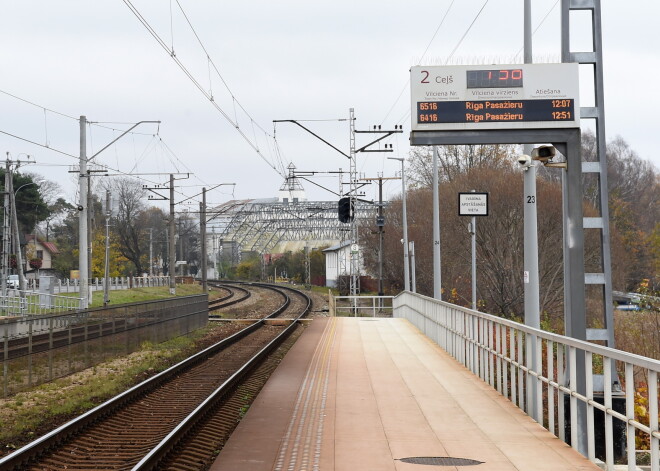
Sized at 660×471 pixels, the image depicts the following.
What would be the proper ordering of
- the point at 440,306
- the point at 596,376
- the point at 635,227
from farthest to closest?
the point at 635,227 → the point at 440,306 → the point at 596,376

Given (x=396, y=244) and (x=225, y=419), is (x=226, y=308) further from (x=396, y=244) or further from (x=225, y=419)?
(x=225, y=419)

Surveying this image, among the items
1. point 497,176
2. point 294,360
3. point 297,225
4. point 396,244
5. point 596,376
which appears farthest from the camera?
point 297,225

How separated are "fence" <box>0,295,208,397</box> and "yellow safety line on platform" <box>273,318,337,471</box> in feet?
16.2

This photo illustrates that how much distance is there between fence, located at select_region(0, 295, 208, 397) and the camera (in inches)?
643

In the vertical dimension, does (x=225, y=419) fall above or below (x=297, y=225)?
below

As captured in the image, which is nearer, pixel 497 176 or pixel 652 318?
pixel 652 318

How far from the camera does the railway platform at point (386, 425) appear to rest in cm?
904

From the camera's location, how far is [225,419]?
13500mm

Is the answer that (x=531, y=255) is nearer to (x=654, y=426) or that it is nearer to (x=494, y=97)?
(x=494, y=97)

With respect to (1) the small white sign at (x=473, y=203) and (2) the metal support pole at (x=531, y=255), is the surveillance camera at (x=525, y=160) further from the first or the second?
(1) the small white sign at (x=473, y=203)

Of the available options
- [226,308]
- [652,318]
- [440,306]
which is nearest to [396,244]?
[226,308]

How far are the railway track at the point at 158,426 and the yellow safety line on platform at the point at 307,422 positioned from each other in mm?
952

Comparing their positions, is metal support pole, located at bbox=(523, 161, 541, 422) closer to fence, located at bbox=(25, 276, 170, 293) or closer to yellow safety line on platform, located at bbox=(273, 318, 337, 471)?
yellow safety line on platform, located at bbox=(273, 318, 337, 471)

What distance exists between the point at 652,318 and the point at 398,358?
16.6m
